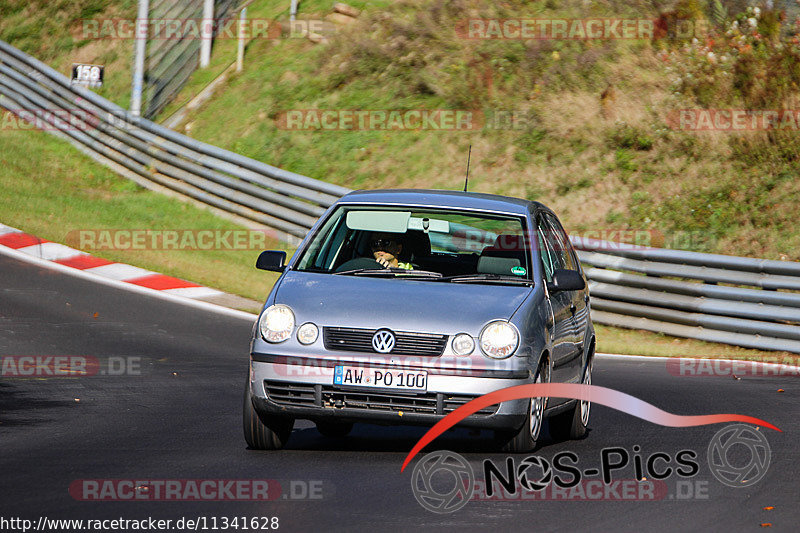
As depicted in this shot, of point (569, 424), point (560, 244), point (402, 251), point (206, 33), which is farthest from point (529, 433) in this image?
point (206, 33)

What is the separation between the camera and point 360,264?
26.6ft

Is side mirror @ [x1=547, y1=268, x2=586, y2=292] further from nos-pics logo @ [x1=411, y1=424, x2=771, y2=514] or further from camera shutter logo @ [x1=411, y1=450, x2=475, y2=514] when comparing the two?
camera shutter logo @ [x1=411, y1=450, x2=475, y2=514]

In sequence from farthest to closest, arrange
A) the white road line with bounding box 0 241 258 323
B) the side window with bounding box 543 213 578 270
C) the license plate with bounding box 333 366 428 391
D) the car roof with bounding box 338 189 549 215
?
the white road line with bounding box 0 241 258 323 < the side window with bounding box 543 213 578 270 < the car roof with bounding box 338 189 549 215 < the license plate with bounding box 333 366 428 391

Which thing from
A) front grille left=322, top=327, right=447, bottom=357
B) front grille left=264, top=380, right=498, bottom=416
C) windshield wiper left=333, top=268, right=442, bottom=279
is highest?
windshield wiper left=333, top=268, right=442, bottom=279

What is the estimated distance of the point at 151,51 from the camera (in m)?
24.5

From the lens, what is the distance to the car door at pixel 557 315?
7898 millimetres

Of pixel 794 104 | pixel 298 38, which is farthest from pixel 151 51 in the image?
pixel 794 104

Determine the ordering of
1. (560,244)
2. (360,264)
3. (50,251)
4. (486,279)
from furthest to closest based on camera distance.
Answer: (50,251) → (560,244) → (360,264) → (486,279)

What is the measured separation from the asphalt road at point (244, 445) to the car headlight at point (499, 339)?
668mm

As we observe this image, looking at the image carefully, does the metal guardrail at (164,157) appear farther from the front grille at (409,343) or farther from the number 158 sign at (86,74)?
the front grille at (409,343)

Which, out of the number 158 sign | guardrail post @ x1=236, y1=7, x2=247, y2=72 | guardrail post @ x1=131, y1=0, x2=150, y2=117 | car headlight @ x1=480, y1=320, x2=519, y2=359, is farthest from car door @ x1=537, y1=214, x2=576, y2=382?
guardrail post @ x1=236, y1=7, x2=247, y2=72

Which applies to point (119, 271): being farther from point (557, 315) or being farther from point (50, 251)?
point (557, 315)

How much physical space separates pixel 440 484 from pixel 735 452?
97.2 inches

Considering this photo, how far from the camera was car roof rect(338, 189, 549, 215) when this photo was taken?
8.38 metres
